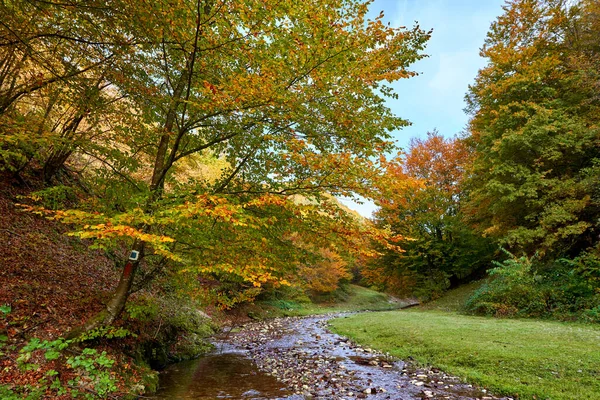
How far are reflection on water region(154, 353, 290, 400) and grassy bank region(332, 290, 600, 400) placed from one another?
386 cm

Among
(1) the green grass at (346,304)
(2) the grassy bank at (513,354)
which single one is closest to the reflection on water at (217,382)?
(2) the grassy bank at (513,354)

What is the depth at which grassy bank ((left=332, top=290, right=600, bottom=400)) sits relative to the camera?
5.23 metres

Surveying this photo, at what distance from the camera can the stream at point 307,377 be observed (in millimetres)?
5721

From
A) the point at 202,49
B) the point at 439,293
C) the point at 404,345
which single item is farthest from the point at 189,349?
the point at 439,293

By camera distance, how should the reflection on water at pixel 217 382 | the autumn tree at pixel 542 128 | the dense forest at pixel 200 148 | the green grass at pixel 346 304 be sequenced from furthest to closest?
the green grass at pixel 346 304 → the autumn tree at pixel 542 128 → the reflection on water at pixel 217 382 → the dense forest at pixel 200 148

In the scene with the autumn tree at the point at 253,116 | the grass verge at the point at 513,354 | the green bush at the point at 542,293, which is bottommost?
the grass verge at the point at 513,354

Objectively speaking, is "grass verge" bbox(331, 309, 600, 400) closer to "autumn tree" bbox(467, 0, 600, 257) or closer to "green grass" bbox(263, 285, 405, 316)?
"autumn tree" bbox(467, 0, 600, 257)

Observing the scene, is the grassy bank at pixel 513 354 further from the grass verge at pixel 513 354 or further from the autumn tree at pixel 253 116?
the autumn tree at pixel 253 116

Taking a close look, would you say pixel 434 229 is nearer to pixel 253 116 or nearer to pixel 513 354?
pixel 513 354

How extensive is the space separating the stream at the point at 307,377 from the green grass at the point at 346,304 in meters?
14.0

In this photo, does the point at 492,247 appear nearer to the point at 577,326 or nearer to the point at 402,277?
the point at 402,277

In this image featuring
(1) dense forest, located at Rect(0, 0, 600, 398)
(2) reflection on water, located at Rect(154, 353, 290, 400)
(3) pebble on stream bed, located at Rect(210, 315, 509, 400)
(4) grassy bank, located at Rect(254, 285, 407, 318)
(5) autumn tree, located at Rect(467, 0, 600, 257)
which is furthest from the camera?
(4) grassy bank, located at Rect(254, 285, 407, 318)

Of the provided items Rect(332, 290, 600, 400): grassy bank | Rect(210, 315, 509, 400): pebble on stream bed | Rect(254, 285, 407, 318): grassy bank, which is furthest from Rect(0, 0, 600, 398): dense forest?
Rect(254, 285, 407, 318): grassy bank

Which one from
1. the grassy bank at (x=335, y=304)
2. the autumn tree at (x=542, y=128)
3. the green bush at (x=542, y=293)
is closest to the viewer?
the green bush at (x=542, y=293)
